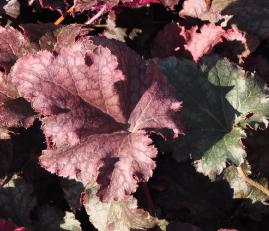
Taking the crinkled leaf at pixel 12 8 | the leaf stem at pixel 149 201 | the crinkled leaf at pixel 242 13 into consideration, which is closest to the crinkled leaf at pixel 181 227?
the leaf stem at pixel 149 201

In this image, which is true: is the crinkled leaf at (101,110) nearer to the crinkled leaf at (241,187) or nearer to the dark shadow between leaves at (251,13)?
the crinkled leaf at (241,187)

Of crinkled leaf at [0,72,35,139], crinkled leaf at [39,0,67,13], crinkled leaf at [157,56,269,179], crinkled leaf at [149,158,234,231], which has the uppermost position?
crinkled leaf at [39,0,67,13]

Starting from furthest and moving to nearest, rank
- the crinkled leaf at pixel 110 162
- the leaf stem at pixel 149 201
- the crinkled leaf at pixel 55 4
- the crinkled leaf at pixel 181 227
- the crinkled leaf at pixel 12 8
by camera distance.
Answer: the crinkled leaf at pixel 12 8 → the crinkled leaf at pixel 55 4 → the leaf stem at pixel 149 201 → the crinkled leaf at pixel 181 227 → the crinkled leaf at pixel 110 162

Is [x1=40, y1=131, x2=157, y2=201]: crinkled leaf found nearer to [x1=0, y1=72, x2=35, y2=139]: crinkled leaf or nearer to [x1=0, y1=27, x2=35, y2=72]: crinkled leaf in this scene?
[x1=0, y1=72, x2=35, y2=139]: crinkled leaf

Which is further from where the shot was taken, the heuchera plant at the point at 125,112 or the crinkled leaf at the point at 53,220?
the crinkled leaf at the point at 53,220

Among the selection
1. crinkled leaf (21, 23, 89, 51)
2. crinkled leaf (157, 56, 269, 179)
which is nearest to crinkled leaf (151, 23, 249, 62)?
crinkled leaf (157, 56, 269, 179)

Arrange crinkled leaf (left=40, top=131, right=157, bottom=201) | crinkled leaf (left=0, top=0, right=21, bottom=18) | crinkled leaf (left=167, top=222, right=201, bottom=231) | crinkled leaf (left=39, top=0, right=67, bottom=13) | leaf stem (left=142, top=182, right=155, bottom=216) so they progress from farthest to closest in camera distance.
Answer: crinkled leaf (left=0, top=0, right=21, bottom=18), crinkled leaf (left=39, top=0, right=67, bottom=13), leaf stem (left=142, top=182, right=155, bottom=216), crinkled leaf (left=167, top=222, right=201, bottom=231), crinkled leaf (left=40, top=131, right=157, bottom=201)

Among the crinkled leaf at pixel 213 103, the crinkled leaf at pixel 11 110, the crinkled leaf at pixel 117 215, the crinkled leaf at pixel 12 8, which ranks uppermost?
the crinkled leaf at pixel 12 8
